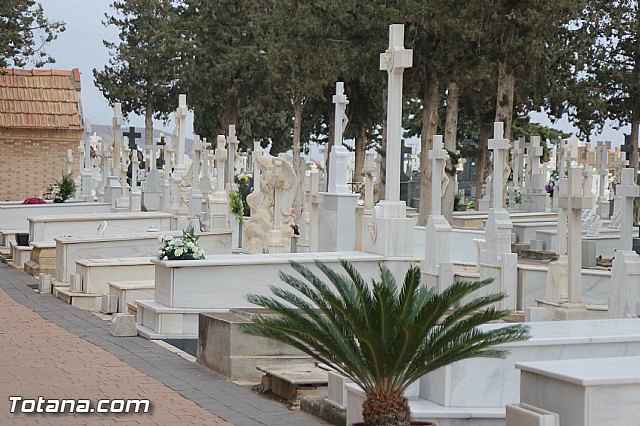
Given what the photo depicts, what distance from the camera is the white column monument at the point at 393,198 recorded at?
16.3 metres

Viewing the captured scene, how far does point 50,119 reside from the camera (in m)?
40.7

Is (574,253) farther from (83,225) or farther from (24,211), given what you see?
(24,211)

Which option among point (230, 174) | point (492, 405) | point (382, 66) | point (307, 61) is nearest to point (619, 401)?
point (492, 405)

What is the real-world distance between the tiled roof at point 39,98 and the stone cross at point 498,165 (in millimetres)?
23514

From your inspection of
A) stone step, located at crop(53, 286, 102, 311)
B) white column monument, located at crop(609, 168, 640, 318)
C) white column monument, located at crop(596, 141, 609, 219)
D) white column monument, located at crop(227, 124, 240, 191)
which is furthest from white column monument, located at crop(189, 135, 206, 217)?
white column monument, located at crop(596, 141, 609, 219)

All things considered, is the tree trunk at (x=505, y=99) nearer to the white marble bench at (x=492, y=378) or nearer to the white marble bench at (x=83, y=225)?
the white marble bench at (x=83, y=225)

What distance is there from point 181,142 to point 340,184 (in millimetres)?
9825

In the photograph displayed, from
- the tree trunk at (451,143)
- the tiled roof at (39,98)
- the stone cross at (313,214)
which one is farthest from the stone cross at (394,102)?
the tiled roof at (39,98)

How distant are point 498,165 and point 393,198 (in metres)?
3.44

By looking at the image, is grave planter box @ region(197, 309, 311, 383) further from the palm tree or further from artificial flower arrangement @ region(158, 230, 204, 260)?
the palm tree

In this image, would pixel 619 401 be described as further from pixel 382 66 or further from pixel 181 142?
pixel 181 142

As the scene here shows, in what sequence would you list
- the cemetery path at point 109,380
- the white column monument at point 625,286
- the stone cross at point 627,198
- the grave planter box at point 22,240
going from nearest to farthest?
1. the cemetery path at point 109,380
2. the white column monument at point 625,286
3. the stone cross at point 627,198
4. the grave planter box at point 22,240

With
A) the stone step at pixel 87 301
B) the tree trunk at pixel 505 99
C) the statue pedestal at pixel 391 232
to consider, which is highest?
the tree trunk at pixel 505 99

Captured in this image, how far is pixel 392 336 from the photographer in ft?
27.6
